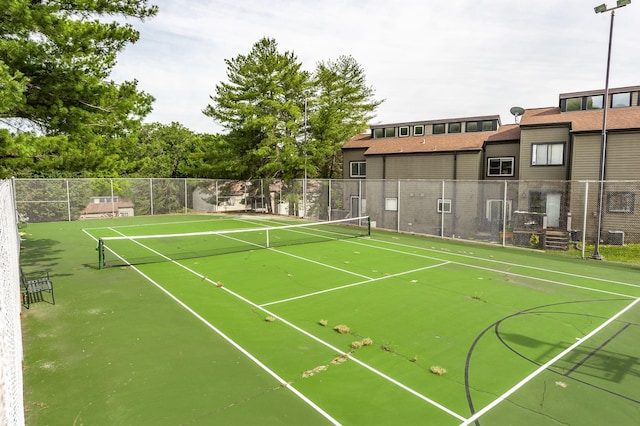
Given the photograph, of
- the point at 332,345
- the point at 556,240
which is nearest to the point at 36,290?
the point at 332,345

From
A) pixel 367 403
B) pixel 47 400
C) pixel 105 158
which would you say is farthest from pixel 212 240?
pixel 367 403

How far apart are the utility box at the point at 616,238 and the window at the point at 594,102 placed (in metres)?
9.37

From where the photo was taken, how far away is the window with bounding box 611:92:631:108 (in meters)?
23.4

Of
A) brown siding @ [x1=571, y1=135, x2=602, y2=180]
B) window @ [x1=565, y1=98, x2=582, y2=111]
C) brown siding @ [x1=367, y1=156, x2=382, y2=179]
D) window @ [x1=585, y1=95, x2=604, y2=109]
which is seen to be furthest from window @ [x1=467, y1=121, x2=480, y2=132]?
brown siding @ [x1=571, y1=135, x2=602, y2=180]

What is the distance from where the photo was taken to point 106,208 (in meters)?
Answer: 30.6

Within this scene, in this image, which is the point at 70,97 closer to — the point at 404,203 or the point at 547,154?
the point at 404,203

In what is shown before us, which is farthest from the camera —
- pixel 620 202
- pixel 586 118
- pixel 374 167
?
pixel 374 167

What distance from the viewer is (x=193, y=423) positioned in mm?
4988

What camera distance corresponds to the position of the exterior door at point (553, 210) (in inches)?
889

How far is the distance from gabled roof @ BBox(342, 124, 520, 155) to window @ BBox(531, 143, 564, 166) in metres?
1.95

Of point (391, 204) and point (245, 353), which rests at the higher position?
point (391, 204)

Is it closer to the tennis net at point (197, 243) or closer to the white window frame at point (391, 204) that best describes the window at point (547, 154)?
the white window frame at point (391, 204)

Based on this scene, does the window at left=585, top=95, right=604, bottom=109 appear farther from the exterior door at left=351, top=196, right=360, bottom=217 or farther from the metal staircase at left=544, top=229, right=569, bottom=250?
the exterior door at left=351, top=196, right=360, bottom=217

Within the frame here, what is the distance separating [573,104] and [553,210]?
789 centimetres
